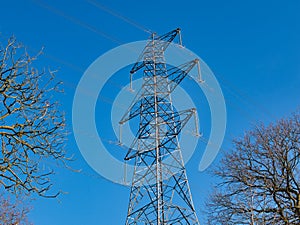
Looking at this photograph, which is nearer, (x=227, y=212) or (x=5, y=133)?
(x=5, y=133)

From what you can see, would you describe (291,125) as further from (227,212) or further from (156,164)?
(156,164)

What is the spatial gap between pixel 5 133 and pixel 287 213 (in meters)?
9.91

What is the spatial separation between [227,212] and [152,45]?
7935mm

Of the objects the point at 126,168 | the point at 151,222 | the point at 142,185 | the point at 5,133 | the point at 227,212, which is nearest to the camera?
the point at 5,133

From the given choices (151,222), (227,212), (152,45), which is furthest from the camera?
(152,45)

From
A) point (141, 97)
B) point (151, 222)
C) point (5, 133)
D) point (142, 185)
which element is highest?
point (141, 97)

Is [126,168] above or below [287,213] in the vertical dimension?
above

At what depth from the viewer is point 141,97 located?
576 inches

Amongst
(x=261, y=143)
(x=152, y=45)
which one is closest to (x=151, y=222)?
(x=261, y=143)

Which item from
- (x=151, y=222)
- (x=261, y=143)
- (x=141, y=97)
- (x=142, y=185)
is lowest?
(x=151, y=222)

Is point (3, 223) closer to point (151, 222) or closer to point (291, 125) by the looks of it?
point (151, 222)

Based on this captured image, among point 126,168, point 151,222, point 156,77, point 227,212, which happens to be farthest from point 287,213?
point 156,77

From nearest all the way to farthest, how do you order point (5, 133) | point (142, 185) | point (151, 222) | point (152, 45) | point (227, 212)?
point (5, 133) < point (151, 222) < point (142, 185) < point (227, 212) < point (152, 45)

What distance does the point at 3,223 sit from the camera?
1387cm
